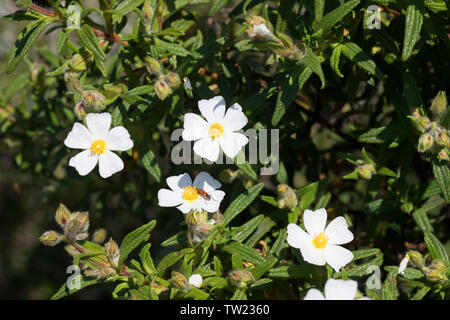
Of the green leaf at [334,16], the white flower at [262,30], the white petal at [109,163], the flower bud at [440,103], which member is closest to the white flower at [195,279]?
the white petal at [109,163]

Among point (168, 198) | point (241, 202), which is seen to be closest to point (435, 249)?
point (241, 202)

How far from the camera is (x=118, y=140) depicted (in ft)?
7.24

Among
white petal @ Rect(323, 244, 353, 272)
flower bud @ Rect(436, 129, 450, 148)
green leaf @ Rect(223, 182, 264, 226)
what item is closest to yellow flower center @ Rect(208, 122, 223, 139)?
green leaf @ Rect(223, 182, 264, 226)

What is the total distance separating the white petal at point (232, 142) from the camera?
6.97 feet

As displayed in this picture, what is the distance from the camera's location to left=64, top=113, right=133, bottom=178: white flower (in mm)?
2195

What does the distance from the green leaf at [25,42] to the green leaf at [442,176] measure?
1.80 m

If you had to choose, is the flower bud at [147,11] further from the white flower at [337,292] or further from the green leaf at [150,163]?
the white flower at [337,292]

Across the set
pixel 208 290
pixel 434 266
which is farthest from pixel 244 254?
pixel 434 266

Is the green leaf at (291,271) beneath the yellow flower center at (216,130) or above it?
beneath

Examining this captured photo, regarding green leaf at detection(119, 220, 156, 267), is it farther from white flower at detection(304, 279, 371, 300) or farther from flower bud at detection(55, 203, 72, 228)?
white flower at detection(304, 279, 371, 300)

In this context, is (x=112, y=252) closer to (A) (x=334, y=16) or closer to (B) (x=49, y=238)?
(B) (x=49, y=238)

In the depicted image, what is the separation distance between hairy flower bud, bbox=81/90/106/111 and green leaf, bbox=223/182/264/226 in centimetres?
73

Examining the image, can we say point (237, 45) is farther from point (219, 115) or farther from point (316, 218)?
Result: point (316, 218)

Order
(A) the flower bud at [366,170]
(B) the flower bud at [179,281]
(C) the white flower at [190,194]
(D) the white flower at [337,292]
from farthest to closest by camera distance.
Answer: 1. (A) the flower bud at [366,170]
2. (C) the white flower at [190,194]
3. (B) the flower bud at [179,281]
4. (D) the white flower at [337,292]
